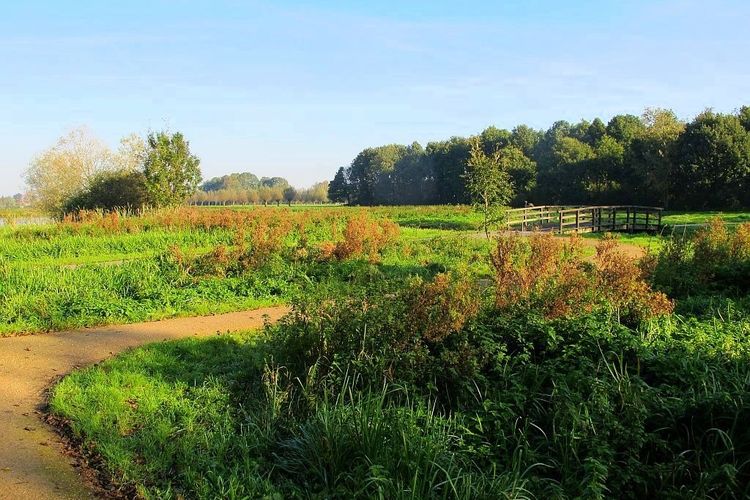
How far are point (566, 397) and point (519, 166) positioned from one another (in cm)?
5498

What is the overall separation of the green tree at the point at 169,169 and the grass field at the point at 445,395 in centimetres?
2669

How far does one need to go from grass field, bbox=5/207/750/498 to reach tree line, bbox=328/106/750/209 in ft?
45.9

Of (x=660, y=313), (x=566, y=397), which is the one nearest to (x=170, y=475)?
(x=566, y=397)

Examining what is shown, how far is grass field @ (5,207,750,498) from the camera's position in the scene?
3.72 metres

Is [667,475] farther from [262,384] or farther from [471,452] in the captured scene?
[262,384]

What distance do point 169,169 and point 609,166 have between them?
36227mm

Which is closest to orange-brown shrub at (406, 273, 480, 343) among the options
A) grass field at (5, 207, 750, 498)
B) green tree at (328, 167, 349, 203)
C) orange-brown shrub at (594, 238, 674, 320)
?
grass field at (5, 207, 750, 498)

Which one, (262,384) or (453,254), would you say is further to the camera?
(453,254)

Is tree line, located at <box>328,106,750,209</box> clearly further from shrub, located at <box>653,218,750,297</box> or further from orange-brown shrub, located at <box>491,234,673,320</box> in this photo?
orange-brown shrub, located at <box>491,234,673,320</box>

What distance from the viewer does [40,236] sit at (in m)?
19.0

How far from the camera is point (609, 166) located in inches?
1941

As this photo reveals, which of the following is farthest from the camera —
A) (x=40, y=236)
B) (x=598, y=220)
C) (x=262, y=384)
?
(x=598, y=220)

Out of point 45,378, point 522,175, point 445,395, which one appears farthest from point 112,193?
point 522,175

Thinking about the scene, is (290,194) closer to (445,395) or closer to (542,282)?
(542,282)
